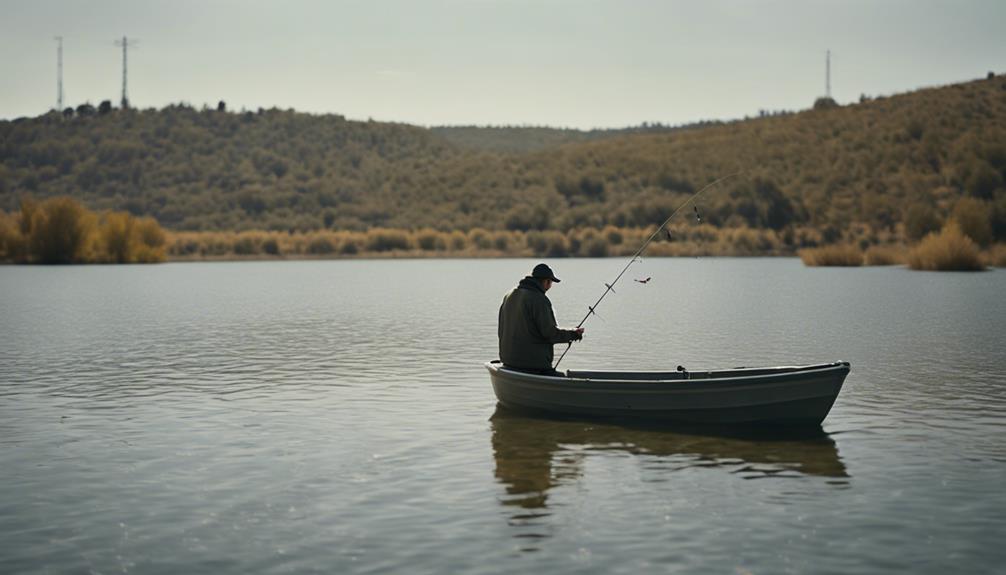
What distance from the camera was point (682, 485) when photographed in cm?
1096

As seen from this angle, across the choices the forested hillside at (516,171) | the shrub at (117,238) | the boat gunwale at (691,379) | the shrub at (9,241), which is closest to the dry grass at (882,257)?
the forested hillside at (516,171)

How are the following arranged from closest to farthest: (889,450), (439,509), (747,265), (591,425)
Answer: (439,509)
(889,450)
(591,425)
(747,265)

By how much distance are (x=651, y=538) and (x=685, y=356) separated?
514 inches

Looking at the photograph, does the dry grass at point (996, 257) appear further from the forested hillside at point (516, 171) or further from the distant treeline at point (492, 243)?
the distant treeline at point (492, 243)

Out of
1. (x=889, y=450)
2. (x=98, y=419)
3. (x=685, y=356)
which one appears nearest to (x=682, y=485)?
(x=889, y=450)

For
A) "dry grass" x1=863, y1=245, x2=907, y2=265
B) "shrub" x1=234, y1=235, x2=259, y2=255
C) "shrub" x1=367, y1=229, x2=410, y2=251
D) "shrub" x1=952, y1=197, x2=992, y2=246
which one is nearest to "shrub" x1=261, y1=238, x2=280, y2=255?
"shrub" x1=234, y1=235, x2=259, y2=255

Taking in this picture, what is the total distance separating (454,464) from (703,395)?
3.32 metres

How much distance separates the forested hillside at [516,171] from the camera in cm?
8406

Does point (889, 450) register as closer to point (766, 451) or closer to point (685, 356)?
point (766, 451)

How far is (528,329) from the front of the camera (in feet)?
Result: 49.2

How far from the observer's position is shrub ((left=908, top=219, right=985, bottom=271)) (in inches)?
2074

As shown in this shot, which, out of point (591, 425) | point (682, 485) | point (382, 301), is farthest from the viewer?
point (382, 301)

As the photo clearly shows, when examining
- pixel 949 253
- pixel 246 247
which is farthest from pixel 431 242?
pixel 949 253

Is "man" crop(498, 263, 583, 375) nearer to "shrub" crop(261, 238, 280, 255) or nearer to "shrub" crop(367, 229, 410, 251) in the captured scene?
"shrub" crop(367, 229, 410, 251)
